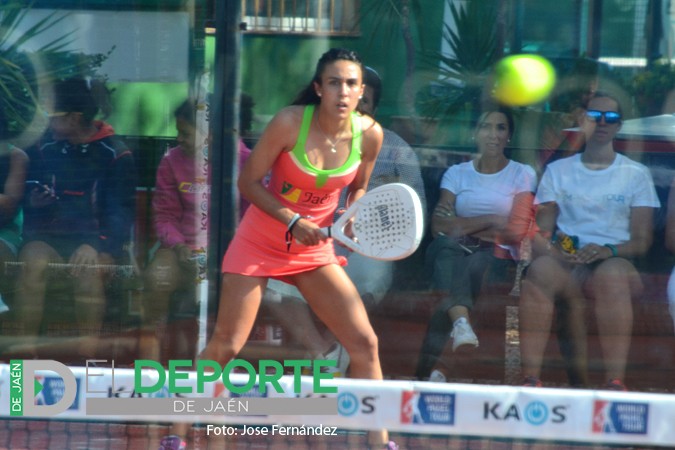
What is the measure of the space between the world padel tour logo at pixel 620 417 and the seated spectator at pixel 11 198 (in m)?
2.96

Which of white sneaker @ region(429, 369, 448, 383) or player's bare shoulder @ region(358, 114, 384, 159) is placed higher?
player's bare shoulder @ region(358, 114, 384, 159)

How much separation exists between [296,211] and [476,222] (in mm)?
1064

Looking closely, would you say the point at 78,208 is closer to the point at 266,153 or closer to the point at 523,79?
the point at 266,153

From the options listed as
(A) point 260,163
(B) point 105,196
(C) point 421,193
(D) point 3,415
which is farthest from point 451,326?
(D) point 3,415

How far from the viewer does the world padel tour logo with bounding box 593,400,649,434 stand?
340 cm

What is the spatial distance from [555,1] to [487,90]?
509 mm

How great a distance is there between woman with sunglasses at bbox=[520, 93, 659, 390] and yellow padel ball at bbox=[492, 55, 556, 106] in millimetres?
239

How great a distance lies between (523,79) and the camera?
4875 mm

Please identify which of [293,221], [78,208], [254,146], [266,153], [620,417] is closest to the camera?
[620,417]

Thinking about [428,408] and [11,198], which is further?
[11,198]

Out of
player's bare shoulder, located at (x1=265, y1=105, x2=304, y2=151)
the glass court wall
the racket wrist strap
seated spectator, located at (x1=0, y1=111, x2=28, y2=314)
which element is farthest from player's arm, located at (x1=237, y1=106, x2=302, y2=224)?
seated spectator, located at (x1=0, y1=111, x2=28, y2=314)

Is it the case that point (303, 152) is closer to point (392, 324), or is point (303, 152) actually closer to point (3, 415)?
point (392, 324)

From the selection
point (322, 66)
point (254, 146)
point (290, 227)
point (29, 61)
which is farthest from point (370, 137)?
point (29, 61)

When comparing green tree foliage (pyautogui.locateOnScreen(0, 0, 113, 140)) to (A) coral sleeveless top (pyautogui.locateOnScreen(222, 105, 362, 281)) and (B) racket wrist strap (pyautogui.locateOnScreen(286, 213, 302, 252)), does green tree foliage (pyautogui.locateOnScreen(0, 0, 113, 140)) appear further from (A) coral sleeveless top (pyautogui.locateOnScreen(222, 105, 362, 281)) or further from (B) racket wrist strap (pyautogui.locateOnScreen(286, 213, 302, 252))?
(B) racket wrist strap (pyautogui.locateOnScreen(286, 213, 302, 252))
